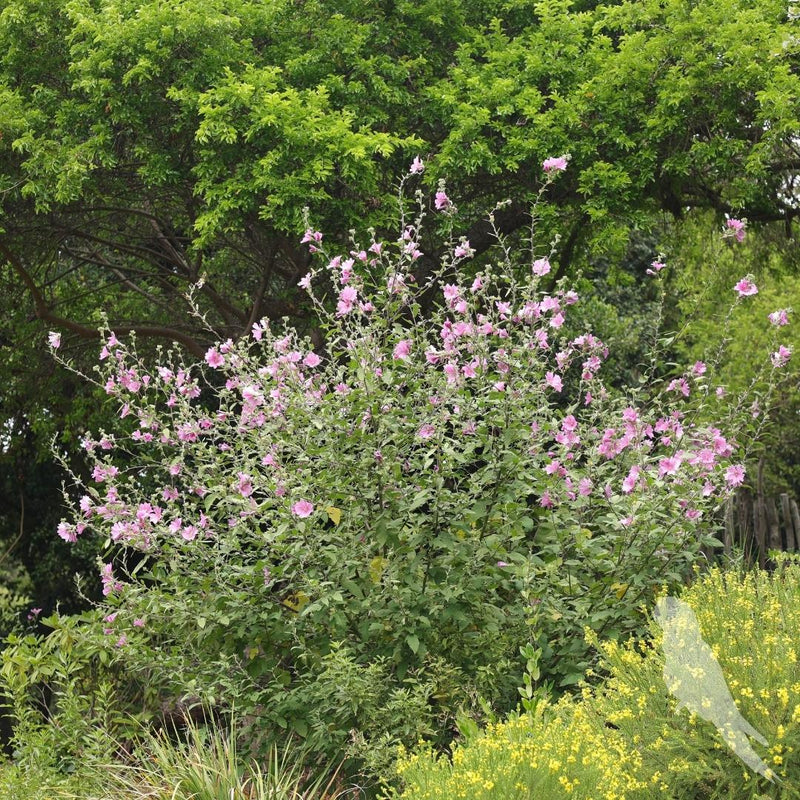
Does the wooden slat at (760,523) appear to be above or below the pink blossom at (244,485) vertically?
below

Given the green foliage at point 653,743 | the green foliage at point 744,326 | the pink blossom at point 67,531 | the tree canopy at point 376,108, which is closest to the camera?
the green foliage at point 653,743

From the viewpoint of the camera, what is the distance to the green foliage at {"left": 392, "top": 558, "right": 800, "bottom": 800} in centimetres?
282

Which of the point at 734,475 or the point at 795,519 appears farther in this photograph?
the point at 795,519

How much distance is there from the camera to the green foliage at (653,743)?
282 cm

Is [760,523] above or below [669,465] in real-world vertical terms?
below

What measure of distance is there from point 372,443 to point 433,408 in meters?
0.30

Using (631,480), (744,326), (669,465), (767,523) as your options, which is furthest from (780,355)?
(744,326)

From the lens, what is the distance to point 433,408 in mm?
4594

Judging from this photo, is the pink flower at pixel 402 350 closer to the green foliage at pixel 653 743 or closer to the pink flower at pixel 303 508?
the pink flower at pixel 303 508

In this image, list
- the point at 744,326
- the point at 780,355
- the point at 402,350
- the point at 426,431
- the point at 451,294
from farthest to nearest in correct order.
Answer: the point at 744,326, the point at 780,355, the point at 451,294, the point at 402,350, the point at 426,431

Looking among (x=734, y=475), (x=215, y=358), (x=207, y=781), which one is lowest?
(x=207, y=781)

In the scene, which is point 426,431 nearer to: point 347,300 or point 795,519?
point 347,300

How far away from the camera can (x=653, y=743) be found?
3102 mm

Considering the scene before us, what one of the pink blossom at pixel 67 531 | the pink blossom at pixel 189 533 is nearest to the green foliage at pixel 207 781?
the pink blossom at pixel 189 533
